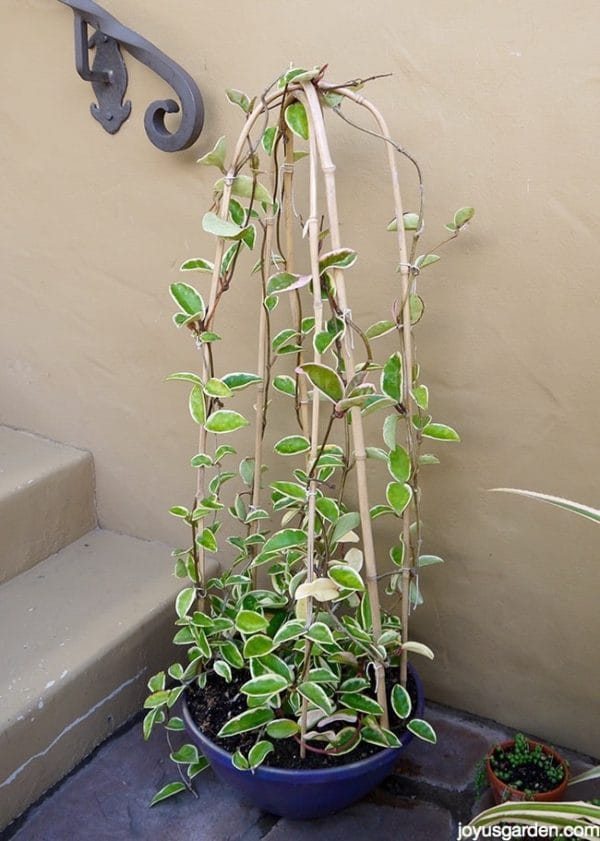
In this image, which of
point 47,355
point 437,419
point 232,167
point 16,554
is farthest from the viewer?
point 47,355

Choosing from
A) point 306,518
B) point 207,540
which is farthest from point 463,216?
point 207,540

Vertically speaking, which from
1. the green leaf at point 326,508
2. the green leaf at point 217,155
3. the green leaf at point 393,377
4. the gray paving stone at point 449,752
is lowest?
the gray paving stone at point 449,752

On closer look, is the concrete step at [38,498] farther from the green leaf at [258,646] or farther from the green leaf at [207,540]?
the green leaf at [258,646]

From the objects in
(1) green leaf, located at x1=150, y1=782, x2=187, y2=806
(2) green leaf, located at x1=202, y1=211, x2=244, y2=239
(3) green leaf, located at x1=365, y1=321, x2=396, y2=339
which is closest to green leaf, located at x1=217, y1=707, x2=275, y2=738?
(1) green leaf, located at x1=150, y1=782, x2=187, y2=806

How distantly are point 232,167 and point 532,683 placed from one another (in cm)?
107

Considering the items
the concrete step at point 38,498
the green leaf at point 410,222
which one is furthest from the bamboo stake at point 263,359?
the concrete step at point 38,498

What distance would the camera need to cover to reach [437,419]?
4.60 ft

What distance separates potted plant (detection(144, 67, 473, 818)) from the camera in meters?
1.12

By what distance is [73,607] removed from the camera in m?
1.58

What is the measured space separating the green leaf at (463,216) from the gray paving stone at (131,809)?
1051 millimetres

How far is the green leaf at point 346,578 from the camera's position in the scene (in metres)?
→ 1.12

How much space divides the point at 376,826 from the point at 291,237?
39.4 inches

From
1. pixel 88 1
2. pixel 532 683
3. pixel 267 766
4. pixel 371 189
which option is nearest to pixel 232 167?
pixel 371 189

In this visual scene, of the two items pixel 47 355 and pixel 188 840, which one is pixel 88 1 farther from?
pixel 188 840
